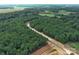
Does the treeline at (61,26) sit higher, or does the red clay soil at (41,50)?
the treeline at (61,26)

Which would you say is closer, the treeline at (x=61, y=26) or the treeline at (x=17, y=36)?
the treeline at (x=17, y=36)

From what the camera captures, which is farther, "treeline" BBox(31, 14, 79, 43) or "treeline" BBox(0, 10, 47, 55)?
"treeline" BBox(31, 14, 79, 43)

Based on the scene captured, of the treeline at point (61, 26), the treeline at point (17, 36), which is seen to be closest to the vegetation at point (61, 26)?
the treeline at point (61, 26)

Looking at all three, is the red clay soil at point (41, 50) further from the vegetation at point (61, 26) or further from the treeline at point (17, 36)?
the vegetation at point (61, 26)

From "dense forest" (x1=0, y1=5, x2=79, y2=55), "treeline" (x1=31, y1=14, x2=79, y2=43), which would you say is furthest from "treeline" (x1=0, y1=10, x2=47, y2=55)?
"treeline" (x1=31, y1=14, x2=79, y2=43)

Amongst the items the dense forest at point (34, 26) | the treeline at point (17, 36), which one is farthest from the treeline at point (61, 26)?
the treeline at point (17, 36)

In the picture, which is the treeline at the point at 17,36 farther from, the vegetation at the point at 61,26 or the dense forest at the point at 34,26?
the vegetation at the point at 61,26

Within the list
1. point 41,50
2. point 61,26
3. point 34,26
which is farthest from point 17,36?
point 61,26

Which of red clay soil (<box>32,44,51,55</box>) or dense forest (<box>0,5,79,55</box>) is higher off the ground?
dense forest (<box>0,5,79,55</box>)

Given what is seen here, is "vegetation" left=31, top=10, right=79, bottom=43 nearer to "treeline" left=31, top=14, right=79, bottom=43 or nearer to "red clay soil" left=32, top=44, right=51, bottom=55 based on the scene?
"treeline" left=31, top=14, right=79, bottom=43

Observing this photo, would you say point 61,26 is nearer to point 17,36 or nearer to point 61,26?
point 61,26
